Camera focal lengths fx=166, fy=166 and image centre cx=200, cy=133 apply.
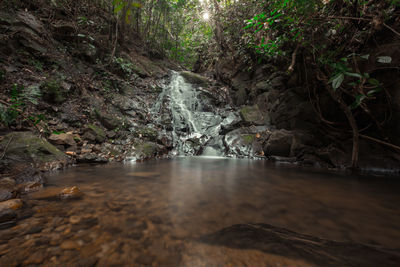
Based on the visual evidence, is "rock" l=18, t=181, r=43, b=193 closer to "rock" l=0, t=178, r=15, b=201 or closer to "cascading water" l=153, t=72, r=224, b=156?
"rock" l=0, t=178, r=15, b=201

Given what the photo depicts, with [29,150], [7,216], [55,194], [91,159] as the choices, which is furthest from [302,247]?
[91,159]

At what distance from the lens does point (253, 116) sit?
7.14 m

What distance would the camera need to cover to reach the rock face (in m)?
0.87

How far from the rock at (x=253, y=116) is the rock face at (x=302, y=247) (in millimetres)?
6080

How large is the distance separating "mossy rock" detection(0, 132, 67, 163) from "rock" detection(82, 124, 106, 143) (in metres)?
1.08

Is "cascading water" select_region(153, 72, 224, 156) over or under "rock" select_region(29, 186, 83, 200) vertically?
over

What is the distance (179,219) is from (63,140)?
397 cm

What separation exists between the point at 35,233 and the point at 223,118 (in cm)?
780

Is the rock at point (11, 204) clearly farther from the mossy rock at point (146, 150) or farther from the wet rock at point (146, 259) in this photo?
the mossy rock at point (146, 150)

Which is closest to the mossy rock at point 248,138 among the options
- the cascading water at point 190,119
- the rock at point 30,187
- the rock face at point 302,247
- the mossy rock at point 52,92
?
the cascading water at point 190,119

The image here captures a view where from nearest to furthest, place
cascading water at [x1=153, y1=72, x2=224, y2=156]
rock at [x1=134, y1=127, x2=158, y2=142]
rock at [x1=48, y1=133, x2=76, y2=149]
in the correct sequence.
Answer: rock at [x1=48, y1=133, x2=76, y2=149]
rock at [x1=134, y1=127, x2=158, y2=142]
cascading water at [x1=153, y1=72, x2=224, y2=156]

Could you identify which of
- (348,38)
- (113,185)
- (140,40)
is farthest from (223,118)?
(140,40)

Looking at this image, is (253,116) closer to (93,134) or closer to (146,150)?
(146,150)

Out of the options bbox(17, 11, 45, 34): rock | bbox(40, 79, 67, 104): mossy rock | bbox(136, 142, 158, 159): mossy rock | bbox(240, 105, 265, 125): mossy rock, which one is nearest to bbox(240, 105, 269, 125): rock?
bbox(240, 105, 265, 125): mossy rock
